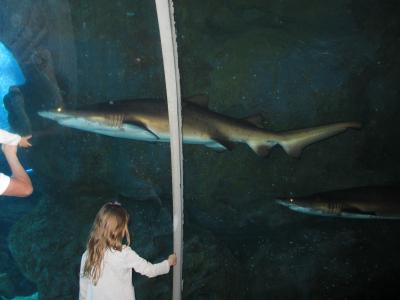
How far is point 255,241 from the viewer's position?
6.32 m

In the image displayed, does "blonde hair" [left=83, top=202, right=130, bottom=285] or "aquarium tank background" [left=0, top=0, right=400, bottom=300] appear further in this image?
"aquarium tank background" [left=0, top=0, right=400, bottom=300]

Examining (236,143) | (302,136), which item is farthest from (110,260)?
(236,143)

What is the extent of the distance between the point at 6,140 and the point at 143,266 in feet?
3.84

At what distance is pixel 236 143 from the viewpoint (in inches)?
222

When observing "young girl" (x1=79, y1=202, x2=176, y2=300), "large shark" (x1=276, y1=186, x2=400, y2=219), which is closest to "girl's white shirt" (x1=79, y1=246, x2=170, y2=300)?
"young girl" (x1=79, y1=202, x2=176, y2=300)

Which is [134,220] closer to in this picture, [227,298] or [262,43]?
[227,298]

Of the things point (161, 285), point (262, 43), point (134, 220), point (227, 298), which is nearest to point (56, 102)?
point (134, 220)

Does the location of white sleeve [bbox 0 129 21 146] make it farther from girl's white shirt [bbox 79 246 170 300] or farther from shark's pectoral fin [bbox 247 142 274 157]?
shark's pectoral fin [bbox 247 142 274 157]

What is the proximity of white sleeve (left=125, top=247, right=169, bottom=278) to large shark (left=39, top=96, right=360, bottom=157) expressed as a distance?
215 centimetres

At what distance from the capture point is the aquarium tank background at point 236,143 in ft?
18.0

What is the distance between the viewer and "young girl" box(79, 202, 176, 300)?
2318 millimetres

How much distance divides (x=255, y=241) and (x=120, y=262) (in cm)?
438

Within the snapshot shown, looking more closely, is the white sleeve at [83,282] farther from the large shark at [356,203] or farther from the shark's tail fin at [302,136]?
the large shark at [356,203]

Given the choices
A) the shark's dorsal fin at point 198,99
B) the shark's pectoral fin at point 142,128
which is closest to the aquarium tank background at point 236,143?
the shark's dorsal fin at point 198,99
